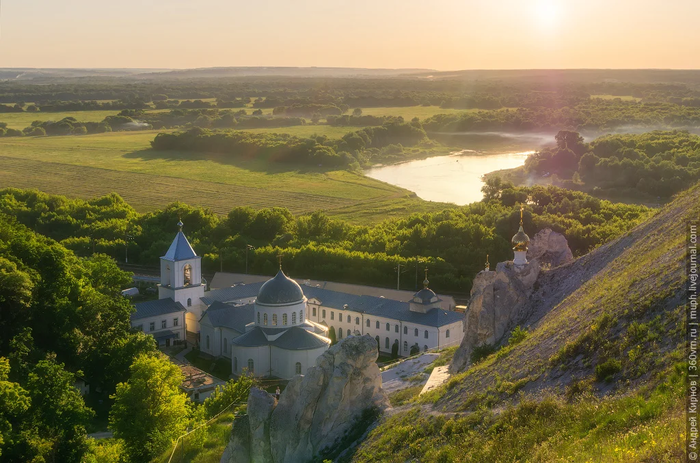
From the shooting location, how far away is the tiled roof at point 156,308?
4703 cm

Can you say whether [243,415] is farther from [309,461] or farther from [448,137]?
[448,137]

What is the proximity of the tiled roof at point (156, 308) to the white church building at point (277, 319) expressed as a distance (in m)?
0.06

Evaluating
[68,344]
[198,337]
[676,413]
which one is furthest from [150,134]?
[676,413]

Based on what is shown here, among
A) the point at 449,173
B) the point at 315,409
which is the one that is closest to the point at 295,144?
the point at 449,173

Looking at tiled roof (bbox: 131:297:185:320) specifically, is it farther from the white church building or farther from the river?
the river

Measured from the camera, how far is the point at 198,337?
158ft

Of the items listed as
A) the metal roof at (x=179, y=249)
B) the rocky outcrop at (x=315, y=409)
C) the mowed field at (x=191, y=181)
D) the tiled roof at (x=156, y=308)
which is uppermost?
the rocky outcrop at (x=315, y=409)

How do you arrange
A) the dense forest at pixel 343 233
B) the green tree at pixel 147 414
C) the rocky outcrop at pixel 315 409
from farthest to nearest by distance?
the dense forest at pixel 343 233 → the green tree at pixel 147 414 → the rocky outcrop at pixel 315 409

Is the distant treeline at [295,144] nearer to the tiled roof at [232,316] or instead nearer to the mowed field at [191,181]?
the mowed field at [191,181]

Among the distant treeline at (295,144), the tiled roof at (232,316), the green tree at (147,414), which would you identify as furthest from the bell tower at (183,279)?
the distant treeline at (295,144)

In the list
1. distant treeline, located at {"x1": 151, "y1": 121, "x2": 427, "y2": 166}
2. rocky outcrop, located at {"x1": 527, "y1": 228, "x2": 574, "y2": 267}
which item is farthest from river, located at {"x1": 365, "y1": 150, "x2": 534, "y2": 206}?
rocky outcrop, located at {"x1": 527, "y1": 228, "x2": 574, "y2": 267}

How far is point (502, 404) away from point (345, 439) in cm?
522

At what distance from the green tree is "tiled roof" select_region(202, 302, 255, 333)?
14003 millimetres

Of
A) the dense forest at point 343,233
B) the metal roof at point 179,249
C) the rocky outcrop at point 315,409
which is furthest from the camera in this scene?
the dense forest at point 343,233
